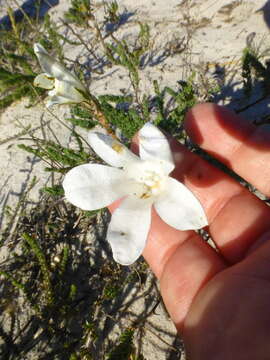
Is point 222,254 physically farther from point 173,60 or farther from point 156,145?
point 173,60

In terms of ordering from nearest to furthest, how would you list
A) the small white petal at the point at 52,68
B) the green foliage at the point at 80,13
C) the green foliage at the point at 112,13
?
the small white petal at the point at 52,68 → the green foliage at the point at 80,13 → the green foliage at the point at 112,13

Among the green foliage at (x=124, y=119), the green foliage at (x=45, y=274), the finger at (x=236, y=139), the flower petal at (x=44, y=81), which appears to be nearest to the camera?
the flower petal at (x=44, y=81)

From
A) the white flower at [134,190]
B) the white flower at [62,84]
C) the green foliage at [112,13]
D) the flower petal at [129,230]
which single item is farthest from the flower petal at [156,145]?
the green foliage at [112,13]

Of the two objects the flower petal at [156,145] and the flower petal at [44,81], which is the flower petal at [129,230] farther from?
the flower petal at [44,81]

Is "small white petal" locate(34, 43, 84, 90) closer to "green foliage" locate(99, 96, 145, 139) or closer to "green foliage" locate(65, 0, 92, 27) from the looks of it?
"green foliage" locate(99, 96, 145, 139)

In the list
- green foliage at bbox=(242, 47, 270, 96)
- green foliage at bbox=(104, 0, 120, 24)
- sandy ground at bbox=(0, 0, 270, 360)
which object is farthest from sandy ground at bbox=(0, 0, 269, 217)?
green foliage at bbox=(242, 47, 270, 96)

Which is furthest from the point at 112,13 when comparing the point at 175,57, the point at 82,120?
the point at 82,120

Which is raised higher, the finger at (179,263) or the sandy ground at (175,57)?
the sandy ground at (175,57)
